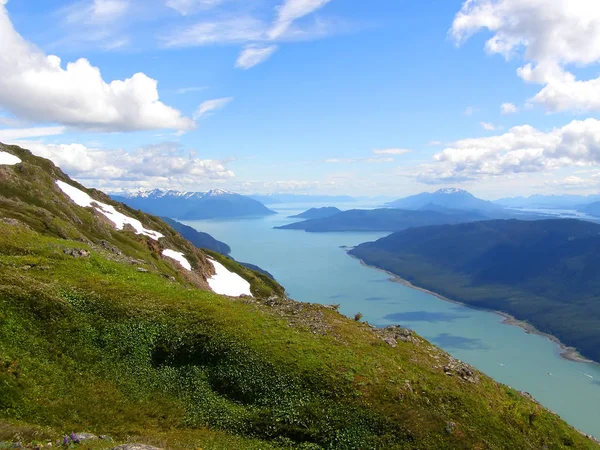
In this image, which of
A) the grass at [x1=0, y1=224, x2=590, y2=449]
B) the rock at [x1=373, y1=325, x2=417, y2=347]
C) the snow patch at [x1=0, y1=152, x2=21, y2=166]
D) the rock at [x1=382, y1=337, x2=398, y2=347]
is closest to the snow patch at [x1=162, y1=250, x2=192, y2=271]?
the snow patch at [x1=0, y1=152, x2=21, y2=166]

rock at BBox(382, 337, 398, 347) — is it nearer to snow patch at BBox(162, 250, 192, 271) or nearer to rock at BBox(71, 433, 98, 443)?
rock at BBox(71, 433, 98, 443)

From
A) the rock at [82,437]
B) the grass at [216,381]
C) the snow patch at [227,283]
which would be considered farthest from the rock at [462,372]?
the snow patch at [227,283]

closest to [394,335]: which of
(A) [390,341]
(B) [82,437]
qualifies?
(A) [390,341]

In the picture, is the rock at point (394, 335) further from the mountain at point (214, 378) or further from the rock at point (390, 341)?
the mountain at point (214, 378)

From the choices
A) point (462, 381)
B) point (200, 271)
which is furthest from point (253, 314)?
point (200, 271)

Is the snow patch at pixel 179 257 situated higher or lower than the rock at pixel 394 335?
lower

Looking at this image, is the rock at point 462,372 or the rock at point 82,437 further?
the rock at point 462,372

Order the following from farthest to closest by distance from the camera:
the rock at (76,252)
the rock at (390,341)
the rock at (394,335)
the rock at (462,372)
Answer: the rock at (76,252), the rock at (394,335), the rock at (390,341), the rock at (462,372)
